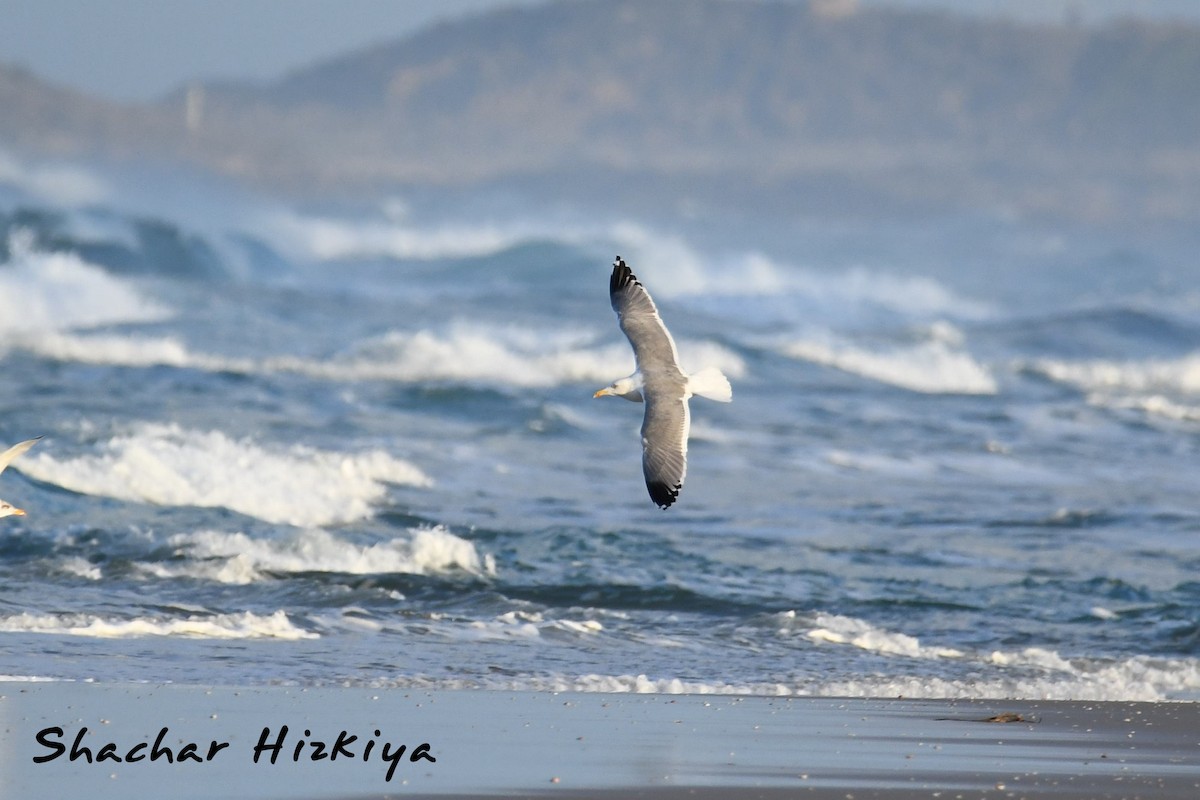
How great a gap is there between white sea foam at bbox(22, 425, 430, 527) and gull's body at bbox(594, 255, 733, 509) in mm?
4965

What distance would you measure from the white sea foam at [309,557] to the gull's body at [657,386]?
2980mm

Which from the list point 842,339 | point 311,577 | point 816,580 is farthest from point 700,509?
point 842,339

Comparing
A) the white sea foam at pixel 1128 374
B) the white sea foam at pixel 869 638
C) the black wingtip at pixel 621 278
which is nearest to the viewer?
the black wingtip at pixel 621 278

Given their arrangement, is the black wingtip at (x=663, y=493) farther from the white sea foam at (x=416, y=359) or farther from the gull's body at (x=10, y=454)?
the white sea foam at (x=416, y=359)

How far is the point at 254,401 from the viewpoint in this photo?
69.4ft

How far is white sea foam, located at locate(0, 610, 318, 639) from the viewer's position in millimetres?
9969

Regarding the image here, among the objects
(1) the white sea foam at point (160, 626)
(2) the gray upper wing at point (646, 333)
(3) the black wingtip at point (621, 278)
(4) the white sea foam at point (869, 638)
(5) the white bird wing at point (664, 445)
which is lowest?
(1) the white sea foam at point (160, 626)

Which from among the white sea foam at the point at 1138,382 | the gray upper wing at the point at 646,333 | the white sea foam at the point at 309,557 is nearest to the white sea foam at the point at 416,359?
the white sea foam at the point at 1138,382

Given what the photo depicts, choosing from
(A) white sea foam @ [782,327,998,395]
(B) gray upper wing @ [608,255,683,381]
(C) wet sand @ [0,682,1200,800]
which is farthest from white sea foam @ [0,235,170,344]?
(C) wet sand @ [0,682,1200,800]

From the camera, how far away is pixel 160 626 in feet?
33.7

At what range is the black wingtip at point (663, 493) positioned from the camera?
29.3ft

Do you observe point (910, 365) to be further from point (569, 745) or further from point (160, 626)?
point (569, 745)

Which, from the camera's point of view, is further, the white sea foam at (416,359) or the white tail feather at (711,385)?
the white sea foam at (416,359)

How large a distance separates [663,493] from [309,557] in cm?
419
